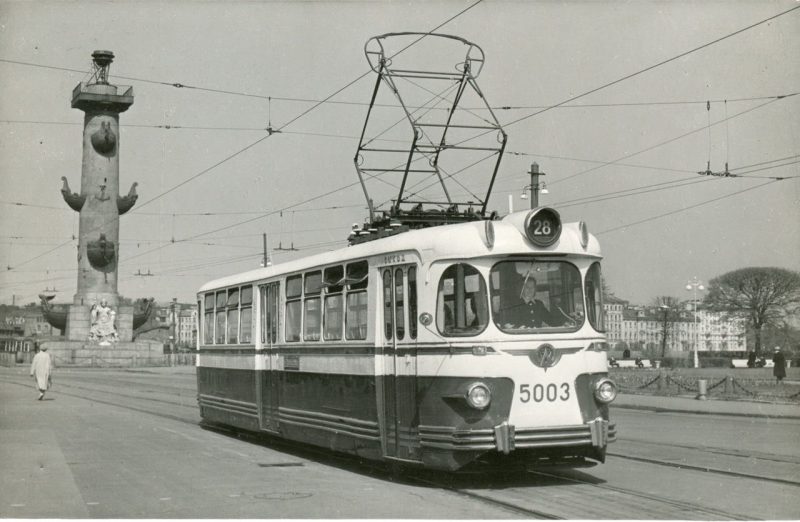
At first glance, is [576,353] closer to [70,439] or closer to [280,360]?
[280,360]

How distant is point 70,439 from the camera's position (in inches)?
651

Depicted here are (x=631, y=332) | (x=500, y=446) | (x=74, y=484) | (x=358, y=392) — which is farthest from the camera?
(x=631, y=332)

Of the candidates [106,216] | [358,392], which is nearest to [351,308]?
[358,392]

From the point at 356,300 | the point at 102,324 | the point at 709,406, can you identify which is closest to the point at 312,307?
the point at 356,300

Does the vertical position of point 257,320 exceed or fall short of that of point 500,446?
it exceeds it

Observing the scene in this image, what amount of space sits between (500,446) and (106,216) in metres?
65.4

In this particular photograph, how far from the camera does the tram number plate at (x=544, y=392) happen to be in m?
10.4

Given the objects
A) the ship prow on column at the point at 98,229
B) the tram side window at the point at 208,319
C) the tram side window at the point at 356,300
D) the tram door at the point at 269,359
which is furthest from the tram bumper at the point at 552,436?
the ship prow on column at the point at 98,229

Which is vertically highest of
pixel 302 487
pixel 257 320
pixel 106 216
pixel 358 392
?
pixel 106 216

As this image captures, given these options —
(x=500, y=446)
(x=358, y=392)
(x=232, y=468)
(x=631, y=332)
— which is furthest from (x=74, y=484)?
(x=631, y=332)

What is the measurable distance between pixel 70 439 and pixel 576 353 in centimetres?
937

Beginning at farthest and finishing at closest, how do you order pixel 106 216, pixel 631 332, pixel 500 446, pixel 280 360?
pixel 631 332, pixel 106 216, pixel 280 360, pixel 500 446

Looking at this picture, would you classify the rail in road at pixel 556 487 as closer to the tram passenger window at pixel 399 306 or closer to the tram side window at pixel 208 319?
the tram passenger window at pixel 399 306

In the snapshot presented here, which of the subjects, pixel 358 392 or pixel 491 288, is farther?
pixel 358 392
